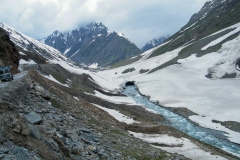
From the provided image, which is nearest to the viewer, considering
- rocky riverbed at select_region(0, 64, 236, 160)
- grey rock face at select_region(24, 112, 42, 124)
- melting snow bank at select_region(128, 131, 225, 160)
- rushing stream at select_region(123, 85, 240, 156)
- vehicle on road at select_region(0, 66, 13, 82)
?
rocky riverbed at select_region(0, 64, 236, 160)

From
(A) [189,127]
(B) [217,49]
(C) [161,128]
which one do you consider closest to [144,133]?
(C) [161,128]

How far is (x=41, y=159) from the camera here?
417 inches

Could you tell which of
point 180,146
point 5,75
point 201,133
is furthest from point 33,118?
point 201,133

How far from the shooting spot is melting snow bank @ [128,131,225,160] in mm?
28531

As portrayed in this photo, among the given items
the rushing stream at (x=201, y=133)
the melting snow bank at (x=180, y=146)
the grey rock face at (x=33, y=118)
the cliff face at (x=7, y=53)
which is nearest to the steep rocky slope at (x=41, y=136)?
the grey rock face at (x=33, y=118)

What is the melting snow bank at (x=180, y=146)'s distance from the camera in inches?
1123

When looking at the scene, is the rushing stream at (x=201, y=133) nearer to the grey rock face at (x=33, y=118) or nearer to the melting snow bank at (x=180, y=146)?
the melting snow bank at (x=180, y=146)

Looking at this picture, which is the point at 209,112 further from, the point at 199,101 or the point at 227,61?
the point at 227,61

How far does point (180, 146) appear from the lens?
31156 mm

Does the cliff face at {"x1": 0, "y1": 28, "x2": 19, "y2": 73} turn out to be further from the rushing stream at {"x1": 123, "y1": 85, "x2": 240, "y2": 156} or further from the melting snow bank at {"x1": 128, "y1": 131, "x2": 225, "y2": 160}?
the rushing stream at {"x1": 123, "y1": 85, "x2": 240, "y2": 156}

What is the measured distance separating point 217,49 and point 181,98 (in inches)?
1941

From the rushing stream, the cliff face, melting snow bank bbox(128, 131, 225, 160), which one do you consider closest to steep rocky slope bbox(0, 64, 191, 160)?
melting snow bank bbox(128, 131, 225, 160)

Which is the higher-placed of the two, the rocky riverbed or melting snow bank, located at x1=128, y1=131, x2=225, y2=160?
the rocky riverbed

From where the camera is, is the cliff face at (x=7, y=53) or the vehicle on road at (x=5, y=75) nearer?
the vehicle on road at (x=5, y=75)
